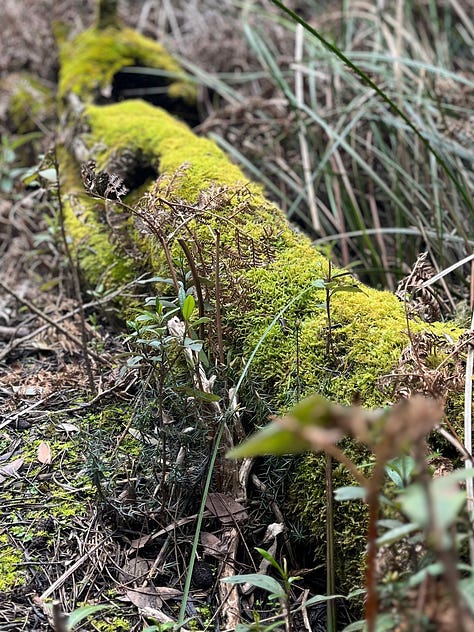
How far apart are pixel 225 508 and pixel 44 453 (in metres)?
0.65

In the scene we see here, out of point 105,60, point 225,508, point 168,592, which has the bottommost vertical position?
point 168,592

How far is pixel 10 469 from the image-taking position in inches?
76.5

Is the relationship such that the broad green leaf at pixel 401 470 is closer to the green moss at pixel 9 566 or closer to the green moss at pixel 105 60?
the green moss at pixel 9 566

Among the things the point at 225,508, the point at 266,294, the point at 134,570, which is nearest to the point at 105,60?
the point at 266,294

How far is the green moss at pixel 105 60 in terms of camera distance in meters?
4.26

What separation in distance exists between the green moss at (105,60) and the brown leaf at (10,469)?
9.74 ft

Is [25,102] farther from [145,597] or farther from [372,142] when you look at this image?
[145,597]

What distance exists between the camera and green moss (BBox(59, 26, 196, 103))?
426 cm

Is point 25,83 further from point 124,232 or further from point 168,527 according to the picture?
point 168,527

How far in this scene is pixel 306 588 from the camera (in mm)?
1682

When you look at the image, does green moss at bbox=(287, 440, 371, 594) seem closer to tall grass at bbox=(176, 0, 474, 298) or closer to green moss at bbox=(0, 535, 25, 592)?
green moss at bbox=(0, 535, 25, 592)

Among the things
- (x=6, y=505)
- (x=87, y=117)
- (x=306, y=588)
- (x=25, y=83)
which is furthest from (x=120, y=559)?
(x=25, y=83)

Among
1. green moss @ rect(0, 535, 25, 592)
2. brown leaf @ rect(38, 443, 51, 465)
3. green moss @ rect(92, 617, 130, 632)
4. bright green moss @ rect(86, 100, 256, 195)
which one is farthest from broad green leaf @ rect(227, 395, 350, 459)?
bright green moss @ rect(86, 100, 256, 195)

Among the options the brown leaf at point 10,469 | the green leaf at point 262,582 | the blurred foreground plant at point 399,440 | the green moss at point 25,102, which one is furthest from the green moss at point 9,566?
the green moss at point 25,102
